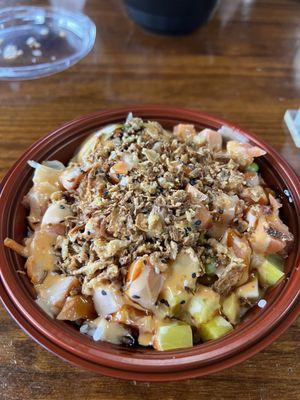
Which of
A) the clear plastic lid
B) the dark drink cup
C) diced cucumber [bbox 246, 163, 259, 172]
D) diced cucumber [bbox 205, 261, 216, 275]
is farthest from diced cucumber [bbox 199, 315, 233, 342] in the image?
the dark drink cup

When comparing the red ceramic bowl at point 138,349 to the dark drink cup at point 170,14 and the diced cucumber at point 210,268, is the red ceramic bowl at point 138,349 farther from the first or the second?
the dark drink cup at point 170,14

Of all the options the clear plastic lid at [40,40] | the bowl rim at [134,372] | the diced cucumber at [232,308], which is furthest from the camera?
the clear plastic lid at [40,40]

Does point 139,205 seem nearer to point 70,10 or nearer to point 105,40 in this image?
point 105,40

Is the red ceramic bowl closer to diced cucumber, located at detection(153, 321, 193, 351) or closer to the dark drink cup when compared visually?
diced cucumber, located at detection(153, 321, 193, 351)

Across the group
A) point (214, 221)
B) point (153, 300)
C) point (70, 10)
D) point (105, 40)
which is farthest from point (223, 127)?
point (70, 10)

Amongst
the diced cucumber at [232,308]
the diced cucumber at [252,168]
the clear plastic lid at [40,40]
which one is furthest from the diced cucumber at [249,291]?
the clear plastic lid at [40,40]

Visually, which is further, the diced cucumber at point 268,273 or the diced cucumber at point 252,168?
the diced cucumber at point 252,168

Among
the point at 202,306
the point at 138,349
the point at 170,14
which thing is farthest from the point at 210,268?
the point at 170,14
